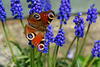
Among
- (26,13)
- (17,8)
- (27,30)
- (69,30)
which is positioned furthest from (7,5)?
(27,30)

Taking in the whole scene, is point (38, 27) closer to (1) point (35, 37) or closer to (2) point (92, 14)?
(1) point (35, 37)

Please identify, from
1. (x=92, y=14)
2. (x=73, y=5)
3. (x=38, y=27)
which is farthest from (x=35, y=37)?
(x=73, y=5)

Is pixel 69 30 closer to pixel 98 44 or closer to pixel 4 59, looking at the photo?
pixel 4 59

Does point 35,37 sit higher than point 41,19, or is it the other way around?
point 41,19

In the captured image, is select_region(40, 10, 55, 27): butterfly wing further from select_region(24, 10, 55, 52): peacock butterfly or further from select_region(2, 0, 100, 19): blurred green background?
select_region(2, 0, 100, 19): blurred green background

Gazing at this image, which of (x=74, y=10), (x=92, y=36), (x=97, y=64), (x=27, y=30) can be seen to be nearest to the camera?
(x=27, y=30)

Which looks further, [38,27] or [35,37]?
[38,27]

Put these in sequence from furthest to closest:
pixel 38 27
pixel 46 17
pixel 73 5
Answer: pixel 73 5
pixel 38 27
pixel 46 17

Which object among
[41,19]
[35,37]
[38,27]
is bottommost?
[35,37]

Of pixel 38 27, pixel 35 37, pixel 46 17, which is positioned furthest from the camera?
pixel 38 27
